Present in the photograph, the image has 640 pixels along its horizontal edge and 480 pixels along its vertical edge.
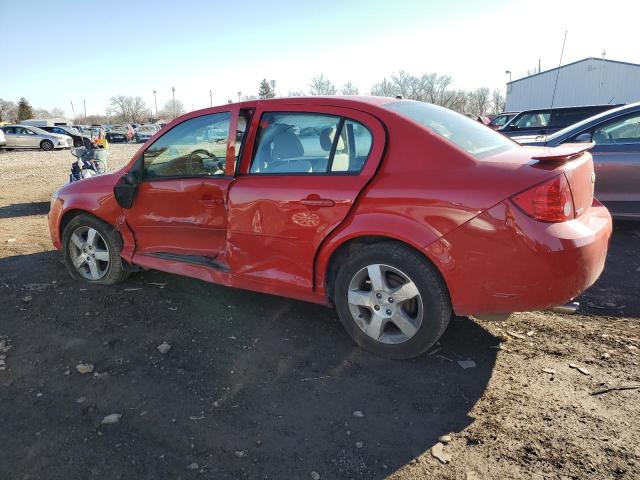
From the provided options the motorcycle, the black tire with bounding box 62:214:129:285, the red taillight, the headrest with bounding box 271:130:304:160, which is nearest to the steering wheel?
the headrest with bounding box 271:130:304:160

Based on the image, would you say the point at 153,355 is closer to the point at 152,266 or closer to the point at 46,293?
the point at 152,266

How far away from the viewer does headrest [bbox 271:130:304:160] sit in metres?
3.45

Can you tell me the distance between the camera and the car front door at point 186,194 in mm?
3773

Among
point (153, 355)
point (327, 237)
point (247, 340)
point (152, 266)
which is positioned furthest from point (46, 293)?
point (327, 237)

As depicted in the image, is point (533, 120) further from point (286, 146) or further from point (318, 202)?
point (318, 202)

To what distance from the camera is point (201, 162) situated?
3.93 m

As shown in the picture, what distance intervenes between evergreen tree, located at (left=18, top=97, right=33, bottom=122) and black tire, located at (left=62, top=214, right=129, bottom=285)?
8682 cm

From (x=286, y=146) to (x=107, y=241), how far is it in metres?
2.06

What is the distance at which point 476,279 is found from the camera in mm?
2717

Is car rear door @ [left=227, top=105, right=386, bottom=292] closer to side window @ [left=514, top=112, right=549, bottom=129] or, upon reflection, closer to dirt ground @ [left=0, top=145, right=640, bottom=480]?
dirt ground @ [left=0, top=145, right=640, bottom=480]

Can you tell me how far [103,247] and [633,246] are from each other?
18.6 feet

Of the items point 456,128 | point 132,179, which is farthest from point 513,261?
point 132,179

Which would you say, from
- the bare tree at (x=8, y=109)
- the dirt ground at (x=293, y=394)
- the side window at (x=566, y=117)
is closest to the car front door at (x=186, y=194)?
the dirt ground at (x=293, y=394)

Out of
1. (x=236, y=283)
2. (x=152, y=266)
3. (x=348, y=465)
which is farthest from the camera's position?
(x=152, y=266)
